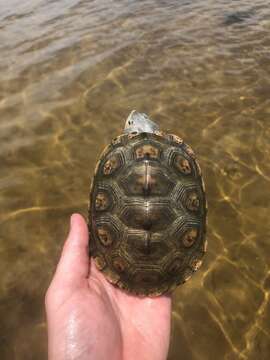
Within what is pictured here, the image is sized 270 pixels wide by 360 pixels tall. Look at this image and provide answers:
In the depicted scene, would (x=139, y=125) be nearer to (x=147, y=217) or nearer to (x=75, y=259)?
(x=147, y=217)

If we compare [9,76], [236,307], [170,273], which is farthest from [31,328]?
[9,76]

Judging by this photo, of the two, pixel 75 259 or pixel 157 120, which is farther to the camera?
pixel 157 120

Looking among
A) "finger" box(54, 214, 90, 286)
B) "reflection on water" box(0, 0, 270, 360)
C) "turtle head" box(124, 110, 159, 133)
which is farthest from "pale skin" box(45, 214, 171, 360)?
"turtle head" box(124, 110, 159, 133)

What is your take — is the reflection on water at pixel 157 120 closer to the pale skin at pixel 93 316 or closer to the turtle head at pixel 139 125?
the pale skin at pixel 93 316

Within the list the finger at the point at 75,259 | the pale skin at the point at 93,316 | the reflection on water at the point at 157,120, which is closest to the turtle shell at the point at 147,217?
the finger at the point at 75,259

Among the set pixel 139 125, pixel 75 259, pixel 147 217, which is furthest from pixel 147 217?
pixel 139 125
